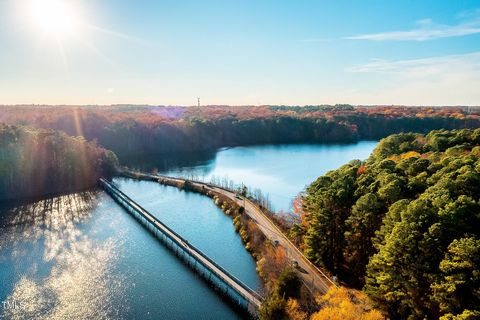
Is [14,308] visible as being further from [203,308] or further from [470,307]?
[470,307]

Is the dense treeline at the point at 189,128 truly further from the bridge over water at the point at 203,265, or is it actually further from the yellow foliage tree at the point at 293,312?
the yellow foliage tree at the point at 293,312

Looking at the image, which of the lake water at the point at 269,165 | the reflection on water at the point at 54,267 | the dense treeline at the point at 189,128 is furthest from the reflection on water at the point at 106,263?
the dense treeline at the point at 189,128

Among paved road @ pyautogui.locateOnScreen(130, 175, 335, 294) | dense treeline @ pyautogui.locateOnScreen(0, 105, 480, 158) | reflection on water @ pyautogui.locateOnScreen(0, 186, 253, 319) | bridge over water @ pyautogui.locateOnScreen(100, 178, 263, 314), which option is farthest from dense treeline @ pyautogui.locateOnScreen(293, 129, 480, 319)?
dense treeline @ pyautogui.locateOnScreen(0, 105, 480, 158)

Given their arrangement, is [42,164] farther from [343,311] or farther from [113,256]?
[343,311]

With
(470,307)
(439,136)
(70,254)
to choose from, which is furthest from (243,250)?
(439,136)

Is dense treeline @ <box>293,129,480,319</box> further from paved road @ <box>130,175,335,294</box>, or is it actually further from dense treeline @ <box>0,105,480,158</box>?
dense treeline @ <box>0,105,480,158</box>

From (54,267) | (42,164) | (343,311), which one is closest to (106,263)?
(54,267)

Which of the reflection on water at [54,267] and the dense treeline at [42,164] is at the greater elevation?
the dense treeline at [42,164]
